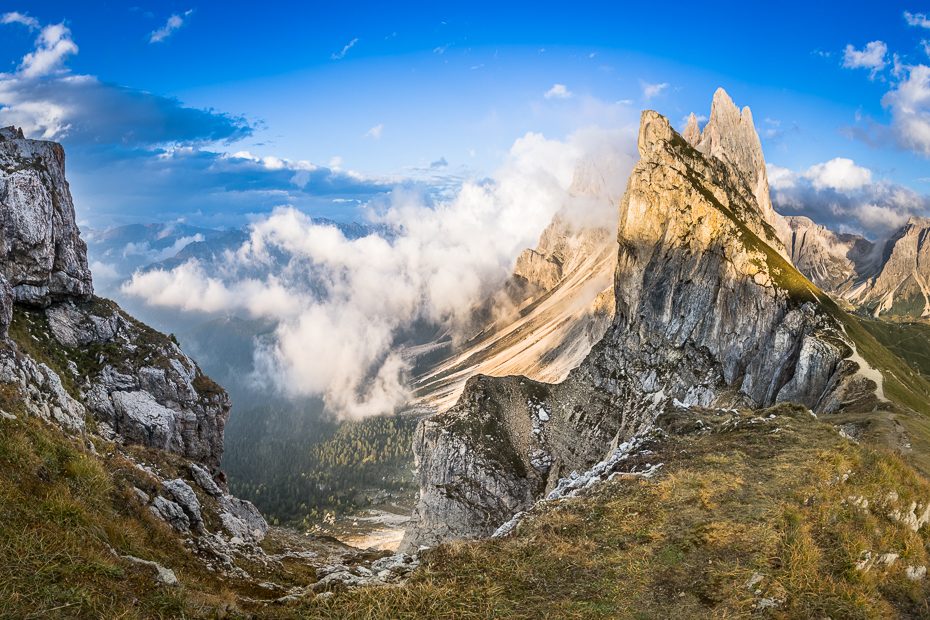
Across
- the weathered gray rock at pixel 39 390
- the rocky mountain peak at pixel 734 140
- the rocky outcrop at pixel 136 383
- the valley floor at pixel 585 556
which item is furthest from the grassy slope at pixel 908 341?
the weathered gray rock at pixel 39 390

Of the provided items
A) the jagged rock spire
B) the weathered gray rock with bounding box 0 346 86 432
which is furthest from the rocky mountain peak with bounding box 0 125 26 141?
the jagged rock spire

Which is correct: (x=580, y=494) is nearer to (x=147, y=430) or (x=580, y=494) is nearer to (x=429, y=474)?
(x=147, y=430)

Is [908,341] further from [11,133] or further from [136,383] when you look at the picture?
[11,133]

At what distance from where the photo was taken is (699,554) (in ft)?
41.9

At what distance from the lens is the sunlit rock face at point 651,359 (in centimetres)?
6406

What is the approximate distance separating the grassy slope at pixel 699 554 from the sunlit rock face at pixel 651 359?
48555mm

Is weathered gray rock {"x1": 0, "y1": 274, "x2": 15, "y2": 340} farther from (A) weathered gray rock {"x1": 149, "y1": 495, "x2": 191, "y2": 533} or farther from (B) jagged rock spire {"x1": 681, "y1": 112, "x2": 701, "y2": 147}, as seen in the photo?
(B) jagged rock spire {"x1": 681, "y1": 112, "x2": 701, "y2": 147}

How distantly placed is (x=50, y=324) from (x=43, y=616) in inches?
1828

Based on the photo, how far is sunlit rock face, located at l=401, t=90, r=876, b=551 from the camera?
64062mm

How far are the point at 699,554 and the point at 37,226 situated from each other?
186 feet

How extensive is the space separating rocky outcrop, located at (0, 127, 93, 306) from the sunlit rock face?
54.8 meters

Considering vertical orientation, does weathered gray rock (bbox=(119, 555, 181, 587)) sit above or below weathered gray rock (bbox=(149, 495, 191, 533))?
above

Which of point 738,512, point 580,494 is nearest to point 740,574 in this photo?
point 738,512

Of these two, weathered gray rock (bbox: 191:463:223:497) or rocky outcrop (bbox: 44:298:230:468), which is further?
rocky outcrop (bbox: 44:298:230:468)
